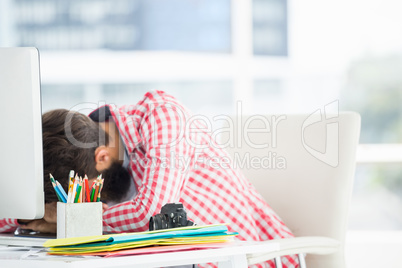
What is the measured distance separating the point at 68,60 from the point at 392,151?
209 centimetres

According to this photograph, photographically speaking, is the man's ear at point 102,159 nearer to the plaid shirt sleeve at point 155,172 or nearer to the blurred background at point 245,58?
the plaid shirt sleeve at point 155,172

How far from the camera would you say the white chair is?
59.4 inches

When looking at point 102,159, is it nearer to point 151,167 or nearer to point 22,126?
point 151,167

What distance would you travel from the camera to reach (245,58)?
3.17 m

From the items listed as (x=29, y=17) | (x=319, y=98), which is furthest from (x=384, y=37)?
(x=29, y=17)

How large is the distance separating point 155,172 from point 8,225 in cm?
36

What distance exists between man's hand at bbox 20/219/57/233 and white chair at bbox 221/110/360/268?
0.67m

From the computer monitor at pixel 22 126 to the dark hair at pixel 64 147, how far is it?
0.19 m

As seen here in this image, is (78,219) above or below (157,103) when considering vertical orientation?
below

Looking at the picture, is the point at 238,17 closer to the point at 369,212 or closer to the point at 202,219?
the point at 369,212

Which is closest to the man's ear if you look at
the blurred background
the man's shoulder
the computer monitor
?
the man's shoulder

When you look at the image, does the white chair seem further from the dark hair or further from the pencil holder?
the pencil holder

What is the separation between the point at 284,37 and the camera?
10.6 feet

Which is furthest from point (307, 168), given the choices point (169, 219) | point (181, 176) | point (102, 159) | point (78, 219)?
point (78, 219)
